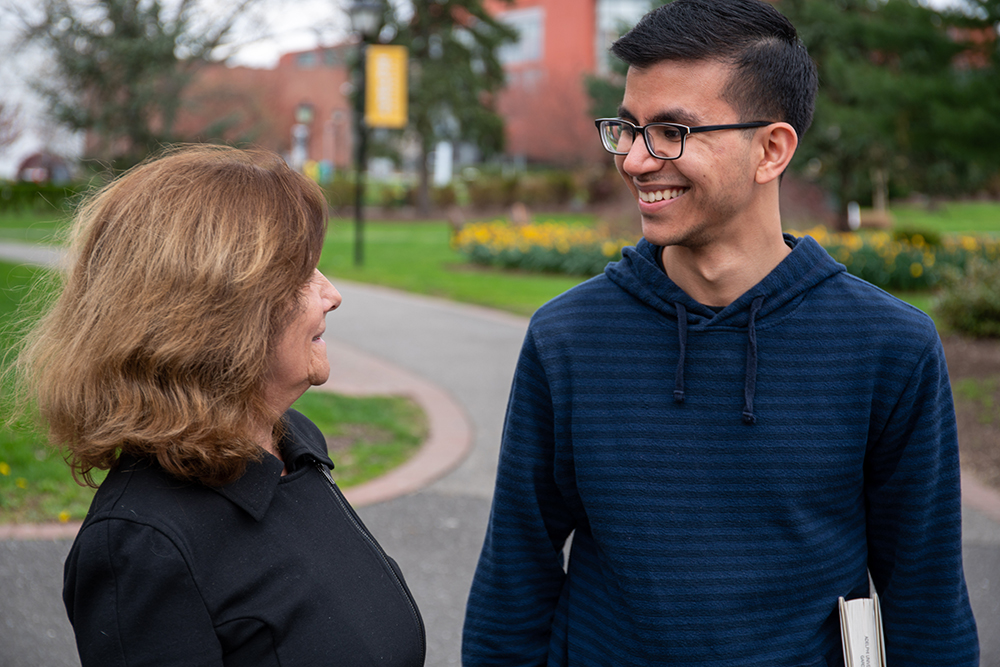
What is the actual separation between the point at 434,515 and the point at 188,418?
11.6 feet

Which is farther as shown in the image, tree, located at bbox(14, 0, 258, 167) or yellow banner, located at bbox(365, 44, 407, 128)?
yellow banner, located at bbox(365, 44, 407, 128)

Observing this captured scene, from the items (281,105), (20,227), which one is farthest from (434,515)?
(281,105)

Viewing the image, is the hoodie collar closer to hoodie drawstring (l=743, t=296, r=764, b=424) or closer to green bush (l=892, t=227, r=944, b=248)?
hoodie drawstring (l=743, t=296, r=764, b=424)

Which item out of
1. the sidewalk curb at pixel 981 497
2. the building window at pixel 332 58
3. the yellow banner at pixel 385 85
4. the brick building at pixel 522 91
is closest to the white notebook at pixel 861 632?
the sidewalk curb at pixel 981 497

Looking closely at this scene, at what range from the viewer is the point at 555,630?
1.94 metres

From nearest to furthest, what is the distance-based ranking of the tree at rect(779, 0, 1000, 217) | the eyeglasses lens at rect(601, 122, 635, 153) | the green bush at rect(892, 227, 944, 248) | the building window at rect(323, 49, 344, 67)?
the eyeglasses lens at rect(601, 122, 635, 153), the tree at rect(779, 0, 1000, 217), the green bush at rect(892, 227, 944, 248), the building window at rect(323, 49, 344, 67)

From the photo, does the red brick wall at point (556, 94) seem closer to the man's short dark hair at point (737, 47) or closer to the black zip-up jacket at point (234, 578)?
the man's short dark hair at point (737, 47)

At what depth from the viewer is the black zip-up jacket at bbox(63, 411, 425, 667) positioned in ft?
4.55

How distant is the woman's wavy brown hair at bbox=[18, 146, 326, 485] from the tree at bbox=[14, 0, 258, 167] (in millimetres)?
11830

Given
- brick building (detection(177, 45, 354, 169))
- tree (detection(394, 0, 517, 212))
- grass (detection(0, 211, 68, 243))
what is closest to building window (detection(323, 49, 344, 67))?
brick building (detection(177, 45, 354, 169))

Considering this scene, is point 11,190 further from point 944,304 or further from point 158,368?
point 158,368

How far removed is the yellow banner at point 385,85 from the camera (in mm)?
18891

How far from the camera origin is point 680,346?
178cm

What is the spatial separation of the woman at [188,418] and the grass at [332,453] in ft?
7.59
